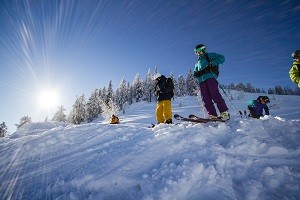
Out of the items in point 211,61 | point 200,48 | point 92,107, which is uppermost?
point 92,107

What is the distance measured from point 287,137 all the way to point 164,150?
211cm

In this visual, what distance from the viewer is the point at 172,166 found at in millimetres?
3137

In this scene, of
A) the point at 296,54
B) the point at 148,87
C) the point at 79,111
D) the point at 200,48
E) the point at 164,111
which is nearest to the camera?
the point at 296,54

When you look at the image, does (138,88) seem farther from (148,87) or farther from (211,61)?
(211,61)

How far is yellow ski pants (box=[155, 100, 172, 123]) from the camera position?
7.44 meters

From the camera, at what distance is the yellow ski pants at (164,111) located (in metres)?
7.44

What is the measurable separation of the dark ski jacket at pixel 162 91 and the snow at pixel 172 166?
301 cm

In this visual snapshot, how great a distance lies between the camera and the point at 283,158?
312cm

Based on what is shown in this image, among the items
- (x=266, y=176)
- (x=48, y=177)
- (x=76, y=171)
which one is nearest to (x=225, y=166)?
(x=266, y=176)

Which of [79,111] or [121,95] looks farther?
[121,95]

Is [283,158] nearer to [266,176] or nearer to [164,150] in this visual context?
[266,176]

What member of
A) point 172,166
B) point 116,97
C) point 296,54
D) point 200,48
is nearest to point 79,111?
point 116,97

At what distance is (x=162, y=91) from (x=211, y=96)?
2.07 m

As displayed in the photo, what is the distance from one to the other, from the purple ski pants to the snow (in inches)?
48.8
